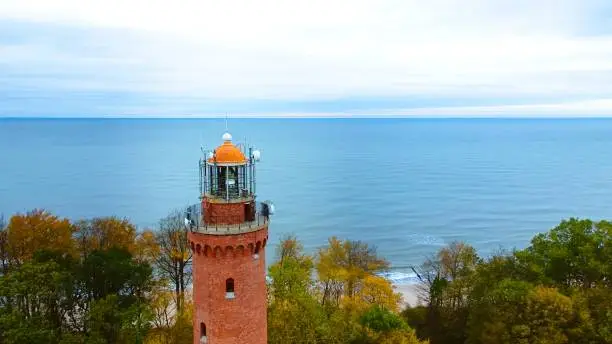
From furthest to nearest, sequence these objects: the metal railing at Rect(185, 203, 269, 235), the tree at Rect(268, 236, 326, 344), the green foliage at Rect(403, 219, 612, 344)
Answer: the tree at Rect(268, 236, 326, 344), the green foliage at Rect(403, 219, 612, 344), the metal railing at Rect(185, 203, 269, 235)

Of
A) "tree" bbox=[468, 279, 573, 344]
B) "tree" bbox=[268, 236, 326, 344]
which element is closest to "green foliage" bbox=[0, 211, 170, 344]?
"tree" bbox=[268, 236, 326, 344]

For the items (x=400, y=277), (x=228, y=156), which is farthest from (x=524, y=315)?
(x=400, y=277)

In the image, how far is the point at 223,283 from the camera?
1734 centimetres

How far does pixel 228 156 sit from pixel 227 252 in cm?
362

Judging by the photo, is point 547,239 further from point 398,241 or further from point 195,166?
point 195,166

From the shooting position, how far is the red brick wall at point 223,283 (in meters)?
17.3

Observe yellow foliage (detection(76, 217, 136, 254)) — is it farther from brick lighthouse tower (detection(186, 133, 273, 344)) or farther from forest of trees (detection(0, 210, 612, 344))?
brick lighthouse tower (detection(186, 133, 273, 344))

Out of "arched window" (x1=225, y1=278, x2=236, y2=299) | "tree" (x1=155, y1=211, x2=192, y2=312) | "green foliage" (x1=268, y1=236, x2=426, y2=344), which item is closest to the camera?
"arched window" (x1=225, y1=278, x2=236, y2=299)

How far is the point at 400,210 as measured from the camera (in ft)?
296

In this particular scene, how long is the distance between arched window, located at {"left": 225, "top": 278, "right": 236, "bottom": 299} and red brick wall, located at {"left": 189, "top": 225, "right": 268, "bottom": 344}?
4.9 inches

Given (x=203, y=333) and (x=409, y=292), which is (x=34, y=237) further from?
(x=409, y=292)

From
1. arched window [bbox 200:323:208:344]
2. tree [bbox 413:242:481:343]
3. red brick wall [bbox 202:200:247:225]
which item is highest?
red brick wall [bbox 202:200:247:225]

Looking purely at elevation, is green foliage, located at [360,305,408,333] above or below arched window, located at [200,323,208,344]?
below

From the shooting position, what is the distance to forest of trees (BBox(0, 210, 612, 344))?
28.5 m
